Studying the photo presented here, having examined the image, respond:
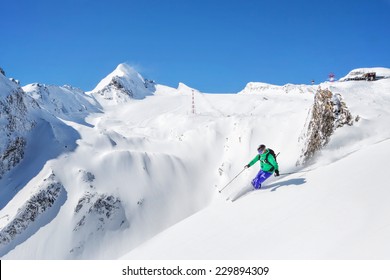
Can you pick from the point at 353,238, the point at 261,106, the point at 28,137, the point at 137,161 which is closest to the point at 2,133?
the point at 28,137

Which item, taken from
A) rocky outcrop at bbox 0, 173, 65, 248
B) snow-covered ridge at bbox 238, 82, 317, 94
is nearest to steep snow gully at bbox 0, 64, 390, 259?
rocky outcrop at bbox 0, 173, 65, 248

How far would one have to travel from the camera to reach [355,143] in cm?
1576

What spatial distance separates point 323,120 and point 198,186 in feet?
53.7

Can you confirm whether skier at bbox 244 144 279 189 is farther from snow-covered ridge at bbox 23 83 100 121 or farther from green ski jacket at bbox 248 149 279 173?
snow-covered ridge at bbox 23 83 100 121

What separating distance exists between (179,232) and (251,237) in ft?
10.8

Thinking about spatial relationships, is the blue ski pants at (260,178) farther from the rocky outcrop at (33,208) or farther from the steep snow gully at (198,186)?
the rocky outcrop at (33,208)

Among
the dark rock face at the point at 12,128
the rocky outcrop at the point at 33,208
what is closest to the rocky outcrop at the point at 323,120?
the rocky outcrop at the point at 33,208

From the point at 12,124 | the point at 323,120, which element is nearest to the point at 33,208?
the point at 12,124

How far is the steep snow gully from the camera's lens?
7223 millimetres

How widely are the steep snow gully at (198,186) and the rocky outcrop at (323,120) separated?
0.08m

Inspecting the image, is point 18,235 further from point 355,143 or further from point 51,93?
point 51,93

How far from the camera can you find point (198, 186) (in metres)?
32.4

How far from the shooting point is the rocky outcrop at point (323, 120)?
17.2 m

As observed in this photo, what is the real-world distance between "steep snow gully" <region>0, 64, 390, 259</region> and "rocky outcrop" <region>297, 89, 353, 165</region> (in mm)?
78
